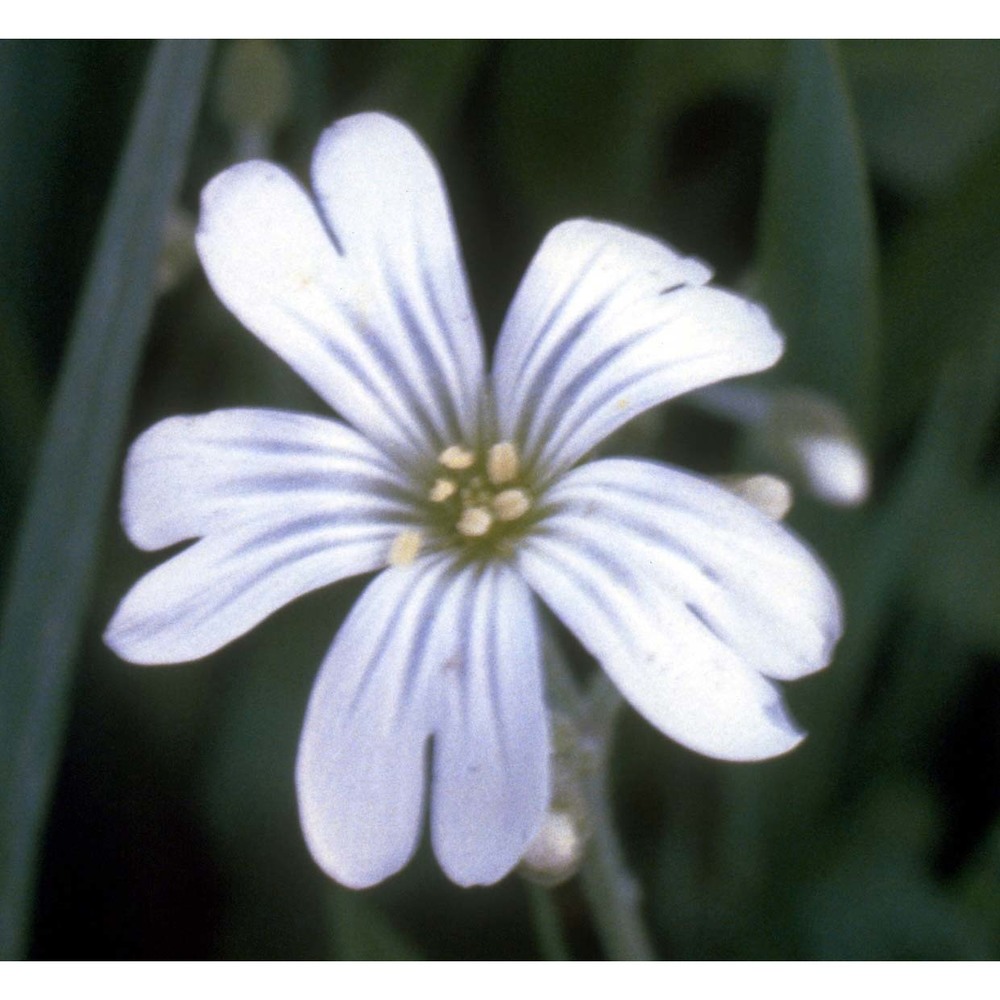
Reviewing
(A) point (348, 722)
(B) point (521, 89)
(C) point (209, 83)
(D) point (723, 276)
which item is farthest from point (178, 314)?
(A) point (348, 722)

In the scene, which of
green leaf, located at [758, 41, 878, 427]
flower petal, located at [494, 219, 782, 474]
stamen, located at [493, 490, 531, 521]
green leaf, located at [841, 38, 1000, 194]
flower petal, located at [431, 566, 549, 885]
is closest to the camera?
flower petal, located at [431, 566, 549, 885]

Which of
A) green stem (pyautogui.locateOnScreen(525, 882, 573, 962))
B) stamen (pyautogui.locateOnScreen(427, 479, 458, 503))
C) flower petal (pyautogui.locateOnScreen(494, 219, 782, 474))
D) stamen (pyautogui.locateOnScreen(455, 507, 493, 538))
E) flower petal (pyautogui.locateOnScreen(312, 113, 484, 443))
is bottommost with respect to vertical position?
green stem (pyautogui.locateOnScreen(525, 882, 573, 962))

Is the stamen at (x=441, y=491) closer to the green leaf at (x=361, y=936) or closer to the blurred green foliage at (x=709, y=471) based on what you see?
the blurred green foliage at (x=709, y=471)

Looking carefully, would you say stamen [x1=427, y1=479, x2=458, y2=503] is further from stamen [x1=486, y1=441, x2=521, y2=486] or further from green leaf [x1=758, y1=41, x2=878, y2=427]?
green leaf [x1=758, y1=41, x2=878, y2=427]

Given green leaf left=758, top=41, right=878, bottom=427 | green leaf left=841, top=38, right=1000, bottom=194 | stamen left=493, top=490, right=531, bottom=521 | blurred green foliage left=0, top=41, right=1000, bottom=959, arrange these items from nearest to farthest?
stamen left=493, top=490, right=531, bottom=521 → green leaf left=758, top=41, right=878, bottom=427 → blurred green foliage left=0, top=41, right=1000, bottom=959 → green leaf left=841, top=38, right=1000, bottom=194

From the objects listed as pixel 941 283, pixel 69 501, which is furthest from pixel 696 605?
pixel 941 283

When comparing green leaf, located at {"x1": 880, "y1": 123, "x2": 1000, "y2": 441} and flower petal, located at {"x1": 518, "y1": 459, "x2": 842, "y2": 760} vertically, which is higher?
green leaf, located at {"x1": 880, "y1": 123, "x2": 1000, "y2": 441}

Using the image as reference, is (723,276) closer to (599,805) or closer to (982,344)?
(982,344)

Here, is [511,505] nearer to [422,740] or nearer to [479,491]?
[479,491]

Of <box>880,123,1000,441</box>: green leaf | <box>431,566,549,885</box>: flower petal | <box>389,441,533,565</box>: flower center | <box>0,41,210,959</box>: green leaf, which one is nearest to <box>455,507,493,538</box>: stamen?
<box>389,441,533,565</box>: flower center
